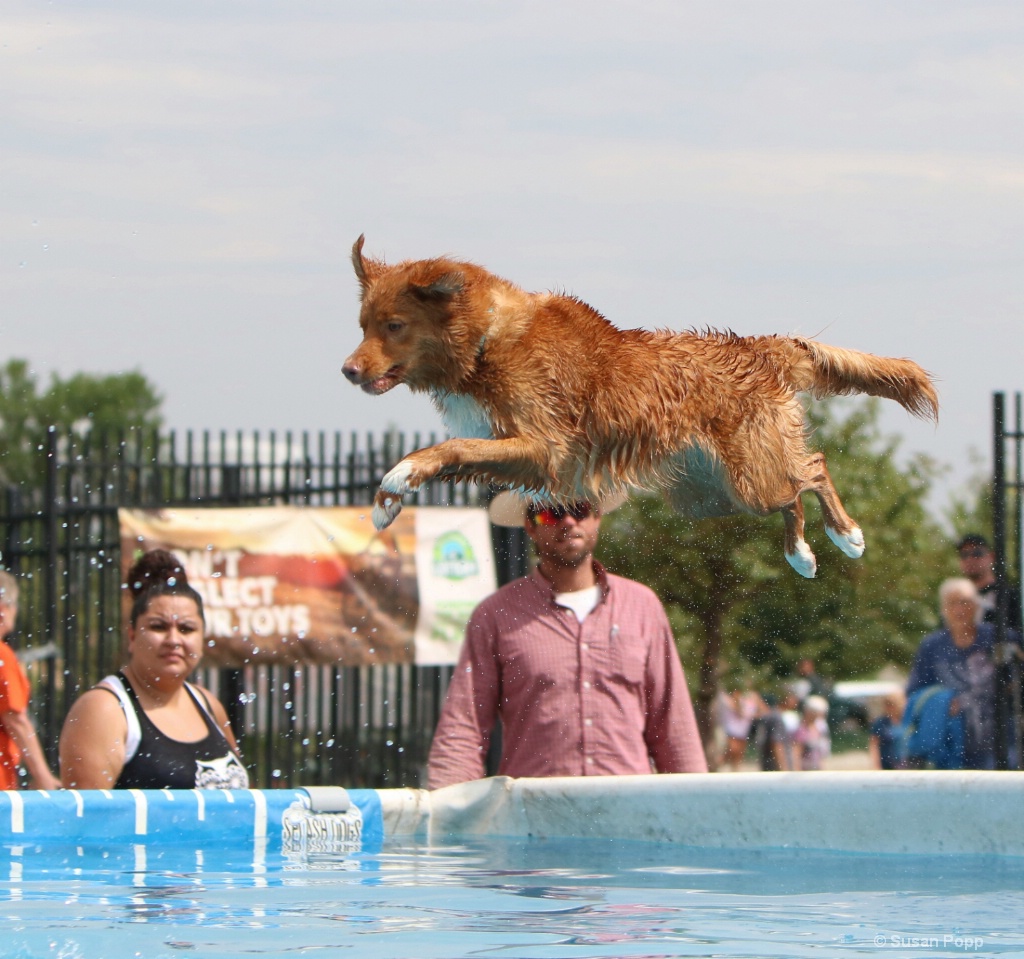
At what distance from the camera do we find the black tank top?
20.4 feet

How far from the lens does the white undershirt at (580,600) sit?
22.3 feet

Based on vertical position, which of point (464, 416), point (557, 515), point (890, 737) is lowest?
point (890, 737)

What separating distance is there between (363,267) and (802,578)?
21.4 meters

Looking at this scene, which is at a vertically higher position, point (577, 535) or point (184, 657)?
point (577, 535)

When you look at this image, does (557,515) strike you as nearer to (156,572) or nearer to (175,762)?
(156,572)

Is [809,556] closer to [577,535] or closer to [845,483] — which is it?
[577,535]

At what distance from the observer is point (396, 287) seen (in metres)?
4.89

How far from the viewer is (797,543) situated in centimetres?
562

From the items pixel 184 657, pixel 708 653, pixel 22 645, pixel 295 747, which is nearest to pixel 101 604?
pixel 22 645

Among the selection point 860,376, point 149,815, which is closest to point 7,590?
point 149,815

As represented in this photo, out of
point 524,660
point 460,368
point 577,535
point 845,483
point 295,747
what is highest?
point 845,483

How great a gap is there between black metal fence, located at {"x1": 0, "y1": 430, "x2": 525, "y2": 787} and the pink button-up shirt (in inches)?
193

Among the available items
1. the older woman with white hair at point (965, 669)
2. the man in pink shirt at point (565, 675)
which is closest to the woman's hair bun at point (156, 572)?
the man in pink shirt at point (565, 675)

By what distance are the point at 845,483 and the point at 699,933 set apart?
22.1 m
